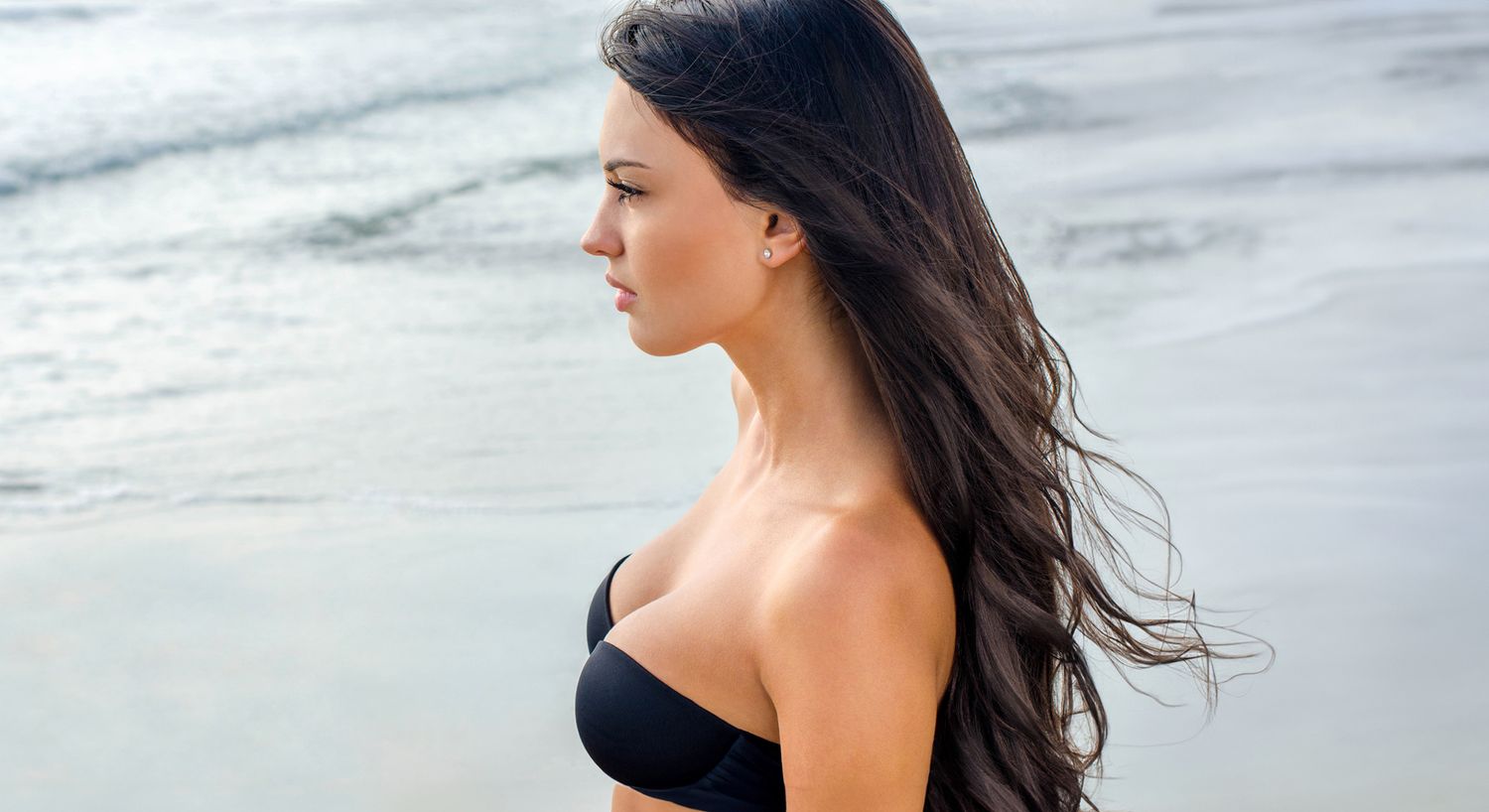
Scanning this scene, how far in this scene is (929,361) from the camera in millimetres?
1461

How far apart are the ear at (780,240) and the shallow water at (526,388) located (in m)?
1.63

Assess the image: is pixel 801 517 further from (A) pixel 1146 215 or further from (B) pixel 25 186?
(B) pixel 25 186

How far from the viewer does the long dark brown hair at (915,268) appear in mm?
1410

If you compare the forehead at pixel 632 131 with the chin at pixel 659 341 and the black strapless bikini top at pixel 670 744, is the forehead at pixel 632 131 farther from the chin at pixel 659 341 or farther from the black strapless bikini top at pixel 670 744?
the black strapless bikini top at pixel 670 744

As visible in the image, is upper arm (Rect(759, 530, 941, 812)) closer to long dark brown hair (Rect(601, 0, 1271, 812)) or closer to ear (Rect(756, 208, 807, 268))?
long dark brown hair (Rect(601, 0, 1271, 812))

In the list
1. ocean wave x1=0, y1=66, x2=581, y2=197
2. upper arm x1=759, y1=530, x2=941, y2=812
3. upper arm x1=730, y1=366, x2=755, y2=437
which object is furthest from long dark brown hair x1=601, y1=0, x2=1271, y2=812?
ocean wave x1=0, y1=66, x2=581, y2=197

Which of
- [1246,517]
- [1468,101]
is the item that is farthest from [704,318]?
[1468,101]

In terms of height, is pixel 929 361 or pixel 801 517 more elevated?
pixel 929 361

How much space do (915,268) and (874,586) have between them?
0.32 meters

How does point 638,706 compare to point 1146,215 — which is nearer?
point 638,706

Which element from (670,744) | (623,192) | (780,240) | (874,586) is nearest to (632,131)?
(623,192)

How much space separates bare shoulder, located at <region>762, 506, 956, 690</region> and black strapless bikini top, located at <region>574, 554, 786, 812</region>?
0.15 meters

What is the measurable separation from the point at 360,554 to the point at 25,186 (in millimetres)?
4287

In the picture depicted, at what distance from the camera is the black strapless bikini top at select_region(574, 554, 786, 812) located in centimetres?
145
